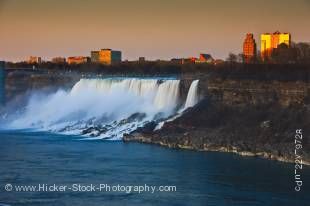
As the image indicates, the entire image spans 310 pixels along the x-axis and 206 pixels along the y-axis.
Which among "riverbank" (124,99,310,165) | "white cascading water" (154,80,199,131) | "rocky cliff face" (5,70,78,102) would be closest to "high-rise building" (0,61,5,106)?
"rocky cliff face" (5,70,78,102)

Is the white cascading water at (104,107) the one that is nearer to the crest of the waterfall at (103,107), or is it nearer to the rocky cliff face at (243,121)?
the crest of the waterfall at (103,107)

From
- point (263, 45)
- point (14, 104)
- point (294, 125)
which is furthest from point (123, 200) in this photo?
point (263, 45)

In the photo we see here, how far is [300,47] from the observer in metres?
19.0

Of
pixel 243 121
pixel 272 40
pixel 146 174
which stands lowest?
pixel 146 174

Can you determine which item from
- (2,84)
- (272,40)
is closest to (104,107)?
(2,84)

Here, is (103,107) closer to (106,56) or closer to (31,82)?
(31,82)

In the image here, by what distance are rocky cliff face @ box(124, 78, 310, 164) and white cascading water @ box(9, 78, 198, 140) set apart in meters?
0.90

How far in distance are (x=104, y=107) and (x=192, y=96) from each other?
2.80 metres

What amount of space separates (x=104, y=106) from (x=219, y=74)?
3276mm

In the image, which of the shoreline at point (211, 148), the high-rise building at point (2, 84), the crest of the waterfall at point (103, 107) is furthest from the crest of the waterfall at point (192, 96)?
the high-rise building at point (2, 84)

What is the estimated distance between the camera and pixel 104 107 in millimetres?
15047

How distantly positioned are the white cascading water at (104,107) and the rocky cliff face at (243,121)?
2.97 feet

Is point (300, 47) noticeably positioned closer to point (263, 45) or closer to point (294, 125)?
point (263, 45)

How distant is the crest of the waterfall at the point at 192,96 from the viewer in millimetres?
13008
